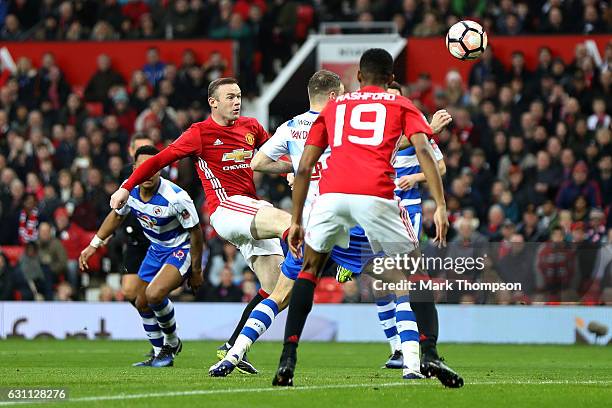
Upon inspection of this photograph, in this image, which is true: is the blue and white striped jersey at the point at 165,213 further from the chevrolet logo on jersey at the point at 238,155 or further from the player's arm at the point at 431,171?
the player's arm at the point at 431,171

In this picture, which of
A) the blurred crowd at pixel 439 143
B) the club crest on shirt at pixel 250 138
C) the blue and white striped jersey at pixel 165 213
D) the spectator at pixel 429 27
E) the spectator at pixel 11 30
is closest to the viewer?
the club crest on shirt at pixel 250 138

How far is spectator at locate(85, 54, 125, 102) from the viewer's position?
25031mm

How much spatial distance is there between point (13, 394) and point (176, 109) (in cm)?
1558

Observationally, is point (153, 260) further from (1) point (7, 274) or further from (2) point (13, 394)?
→ (1) point (7, 274)

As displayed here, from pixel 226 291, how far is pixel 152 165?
902 centimetres

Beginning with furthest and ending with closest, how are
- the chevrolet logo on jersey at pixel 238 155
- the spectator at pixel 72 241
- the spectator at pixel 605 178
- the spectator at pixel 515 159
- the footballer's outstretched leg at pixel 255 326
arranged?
the spectator at pixel 515 159, the spectator at pixel 72 241, the spectator at pixel 605 178, the chevrolet logo on jersey at pixel 238 155, the footballer's outstretched leg at pixel 255 326

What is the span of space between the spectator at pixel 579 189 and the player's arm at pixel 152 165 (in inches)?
389

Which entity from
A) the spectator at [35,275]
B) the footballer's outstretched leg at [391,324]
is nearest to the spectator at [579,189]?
the spectator at [35,275]

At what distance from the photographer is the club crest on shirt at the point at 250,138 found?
1196 centimetres

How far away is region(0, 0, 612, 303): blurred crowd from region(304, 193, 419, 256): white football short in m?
7.38

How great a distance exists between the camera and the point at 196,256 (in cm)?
1265

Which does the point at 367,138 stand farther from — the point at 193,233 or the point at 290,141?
the point at 193,233

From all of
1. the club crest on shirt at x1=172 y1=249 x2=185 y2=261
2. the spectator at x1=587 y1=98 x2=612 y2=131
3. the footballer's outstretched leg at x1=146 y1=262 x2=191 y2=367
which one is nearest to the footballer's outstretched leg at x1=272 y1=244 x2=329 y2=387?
the footballer's outstretched leg at x1=146 y1=262 x2=191 y2=367

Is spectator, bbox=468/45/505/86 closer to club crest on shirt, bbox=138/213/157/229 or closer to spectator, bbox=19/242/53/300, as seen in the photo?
spectator, bbox=19/242/53/300
